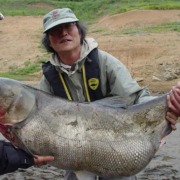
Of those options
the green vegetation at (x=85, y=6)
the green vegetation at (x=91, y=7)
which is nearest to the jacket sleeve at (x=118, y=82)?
the green vegetation at (x=91, y=7)

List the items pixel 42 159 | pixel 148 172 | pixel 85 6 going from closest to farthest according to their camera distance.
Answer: pixel 42 159 → pixel 148 172 → pixel 85 6

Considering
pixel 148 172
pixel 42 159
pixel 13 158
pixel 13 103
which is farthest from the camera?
pixel 148 172

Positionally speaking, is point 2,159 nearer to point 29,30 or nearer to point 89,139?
point 89,139

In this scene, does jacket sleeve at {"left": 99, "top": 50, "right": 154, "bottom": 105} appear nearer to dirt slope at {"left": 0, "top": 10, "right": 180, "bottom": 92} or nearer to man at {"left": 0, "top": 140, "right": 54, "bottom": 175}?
man at {"left": 0, "top": 140, "right": 54, "bottom": 175}

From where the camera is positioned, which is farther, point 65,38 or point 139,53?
point 139,53

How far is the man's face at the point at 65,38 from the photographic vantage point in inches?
179

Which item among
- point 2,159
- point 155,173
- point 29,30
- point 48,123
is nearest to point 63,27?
point 48,123

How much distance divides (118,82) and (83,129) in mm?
773

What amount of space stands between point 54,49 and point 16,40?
21.5m

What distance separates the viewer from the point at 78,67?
Answer: 4.72 meters

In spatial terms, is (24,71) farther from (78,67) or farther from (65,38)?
(65,38)

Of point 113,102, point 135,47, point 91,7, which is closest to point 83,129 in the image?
point 113,102

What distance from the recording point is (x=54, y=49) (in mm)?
4723

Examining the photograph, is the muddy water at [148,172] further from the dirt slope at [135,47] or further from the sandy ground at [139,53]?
the dirt slope at [135,47]
